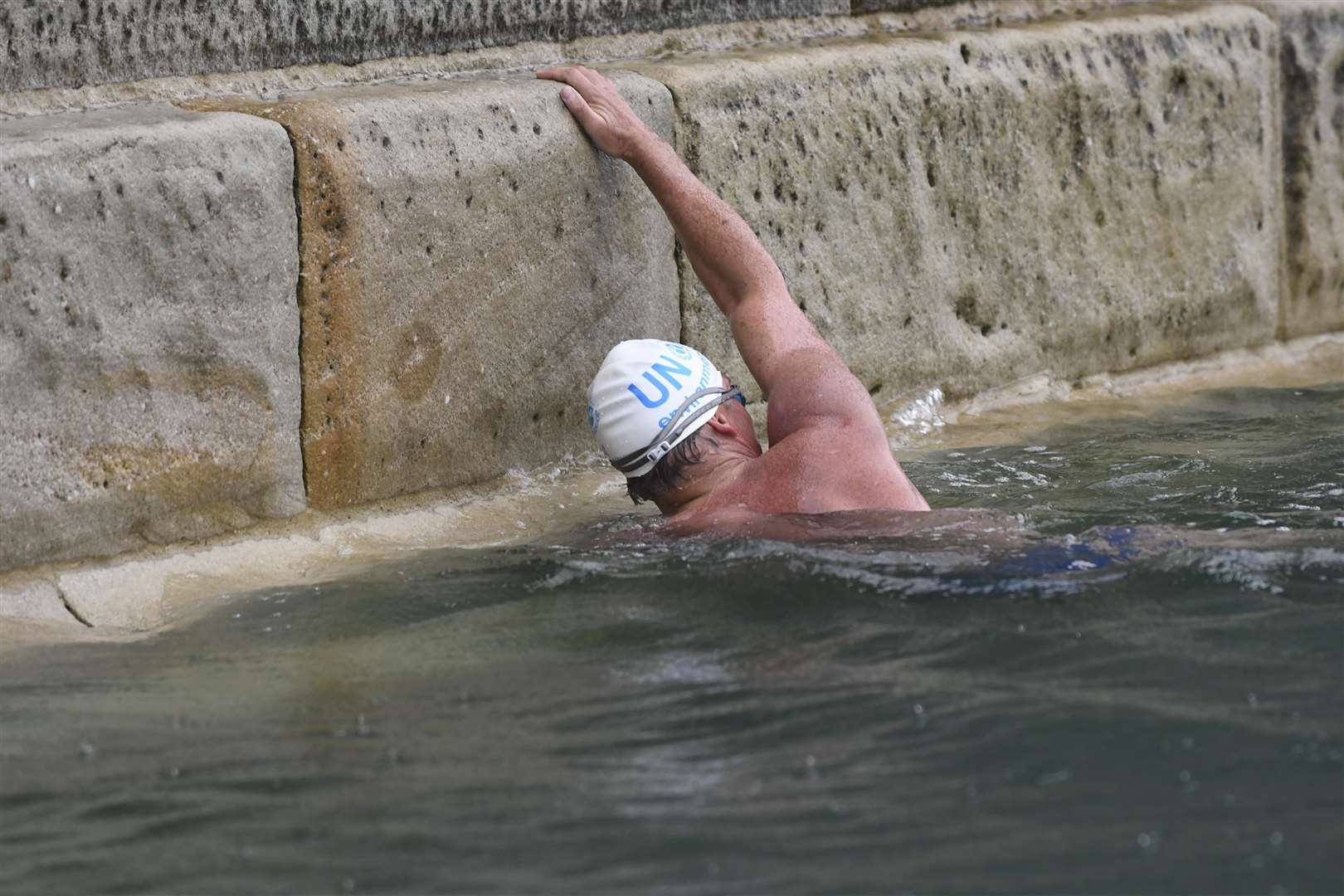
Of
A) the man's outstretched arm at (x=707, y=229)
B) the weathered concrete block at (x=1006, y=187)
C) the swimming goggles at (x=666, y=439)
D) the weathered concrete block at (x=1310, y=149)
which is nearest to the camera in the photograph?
the swimming goggles at (x=666, y=439)

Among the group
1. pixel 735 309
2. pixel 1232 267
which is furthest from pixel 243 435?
pixel 1232 267

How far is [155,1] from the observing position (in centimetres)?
377

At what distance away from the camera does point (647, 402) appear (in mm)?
3898

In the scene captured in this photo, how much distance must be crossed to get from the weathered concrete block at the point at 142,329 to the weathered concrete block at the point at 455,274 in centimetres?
10

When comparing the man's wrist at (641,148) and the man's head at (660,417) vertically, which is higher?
the man's wrist at (641,148)

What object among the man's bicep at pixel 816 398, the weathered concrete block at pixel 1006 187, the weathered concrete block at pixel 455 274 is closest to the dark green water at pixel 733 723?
the man's bicep at pixel 816 398

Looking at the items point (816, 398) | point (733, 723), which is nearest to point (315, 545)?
point (816, 398)

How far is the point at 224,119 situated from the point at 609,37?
1.33 metres

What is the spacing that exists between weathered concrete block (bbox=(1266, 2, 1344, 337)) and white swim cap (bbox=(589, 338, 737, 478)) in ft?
9.32

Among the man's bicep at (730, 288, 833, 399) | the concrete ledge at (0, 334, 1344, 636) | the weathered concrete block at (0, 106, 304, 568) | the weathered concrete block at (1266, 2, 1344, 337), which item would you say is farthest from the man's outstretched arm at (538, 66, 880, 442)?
the weathered concrete block at (1266, 2, 1344, 337)

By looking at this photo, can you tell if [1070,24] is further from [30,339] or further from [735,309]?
[30,339]

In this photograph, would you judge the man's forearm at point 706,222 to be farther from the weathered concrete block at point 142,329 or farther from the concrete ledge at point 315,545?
the weathered concrete block at point 142,329

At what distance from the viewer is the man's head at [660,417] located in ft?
12.8

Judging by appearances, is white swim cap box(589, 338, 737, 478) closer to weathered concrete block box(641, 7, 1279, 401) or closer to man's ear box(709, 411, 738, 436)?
man's ear box(709, 411, 738, 436)
